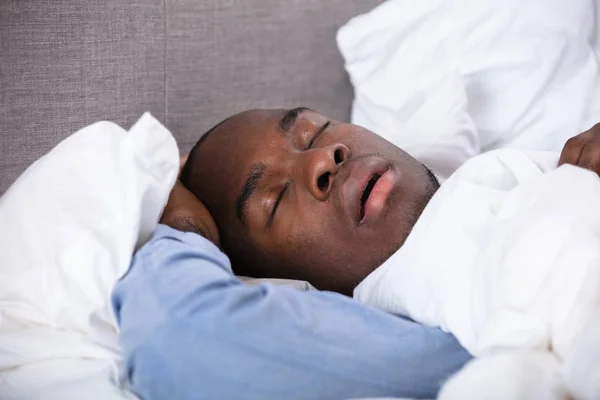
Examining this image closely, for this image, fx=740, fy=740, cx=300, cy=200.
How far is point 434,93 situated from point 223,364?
82cm

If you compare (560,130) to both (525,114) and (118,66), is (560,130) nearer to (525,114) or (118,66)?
(525,114)

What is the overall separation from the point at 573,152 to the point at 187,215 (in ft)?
1.89

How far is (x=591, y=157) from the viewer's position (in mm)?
1050

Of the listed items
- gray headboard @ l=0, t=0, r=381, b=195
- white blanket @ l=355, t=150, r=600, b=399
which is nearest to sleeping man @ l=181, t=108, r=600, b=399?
white blanket @ l=355, t=150, r=600, b=399

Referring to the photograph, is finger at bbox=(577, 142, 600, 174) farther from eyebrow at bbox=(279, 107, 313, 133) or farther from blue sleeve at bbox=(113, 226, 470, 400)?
eyebrow at bbox=(279, 107, 313, 133)

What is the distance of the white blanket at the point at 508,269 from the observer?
0.77m

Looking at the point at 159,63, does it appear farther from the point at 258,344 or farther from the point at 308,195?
the point at 258,344

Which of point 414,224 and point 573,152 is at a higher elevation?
point 573,152

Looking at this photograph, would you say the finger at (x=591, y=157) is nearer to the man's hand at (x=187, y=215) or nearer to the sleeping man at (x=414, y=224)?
the sleeping man at (x=414, y=224)

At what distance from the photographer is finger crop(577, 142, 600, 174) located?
1045mm

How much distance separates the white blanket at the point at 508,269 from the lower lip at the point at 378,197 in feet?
0.27

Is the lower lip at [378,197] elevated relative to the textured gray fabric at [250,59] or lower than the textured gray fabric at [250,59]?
lower

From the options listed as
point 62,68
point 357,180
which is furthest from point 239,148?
point 62,68

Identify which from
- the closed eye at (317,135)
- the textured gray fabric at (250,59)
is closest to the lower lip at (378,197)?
the closed eye at (317,135)
